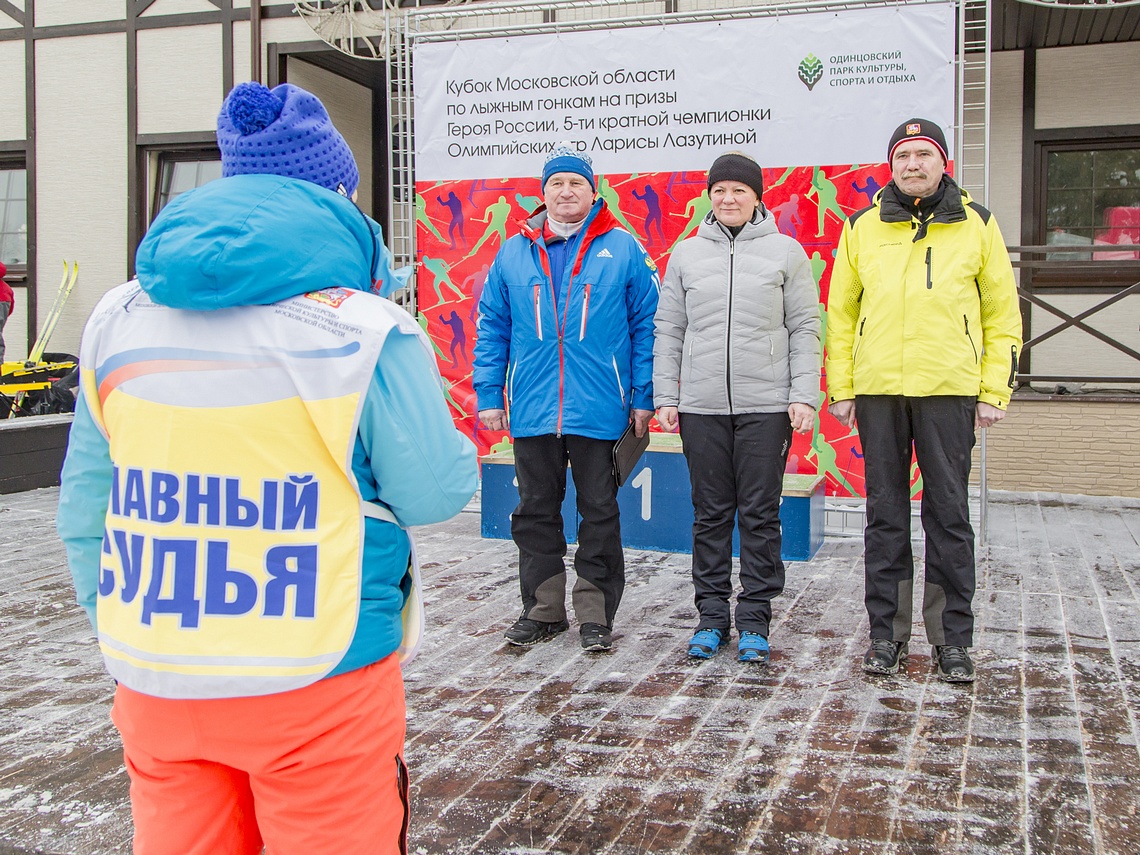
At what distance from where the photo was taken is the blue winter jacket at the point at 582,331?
411 cm

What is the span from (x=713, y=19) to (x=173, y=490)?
16.3 feet

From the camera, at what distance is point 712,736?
313cm

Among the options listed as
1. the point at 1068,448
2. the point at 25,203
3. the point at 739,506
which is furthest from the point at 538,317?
the point at 25,203

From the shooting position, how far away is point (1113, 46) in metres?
8.62

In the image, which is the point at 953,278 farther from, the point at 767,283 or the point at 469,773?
the point at 469,773

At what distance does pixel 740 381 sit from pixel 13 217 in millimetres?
9447

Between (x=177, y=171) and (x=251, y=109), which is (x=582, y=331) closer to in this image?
(x=251, y=109)

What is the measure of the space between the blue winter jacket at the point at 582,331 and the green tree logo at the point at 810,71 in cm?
189

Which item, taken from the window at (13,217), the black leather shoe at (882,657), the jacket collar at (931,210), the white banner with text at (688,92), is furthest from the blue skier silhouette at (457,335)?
the window at (13,217)

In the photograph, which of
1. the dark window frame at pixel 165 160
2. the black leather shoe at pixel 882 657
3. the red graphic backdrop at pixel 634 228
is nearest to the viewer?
the black leather shoe at pixel 882 657

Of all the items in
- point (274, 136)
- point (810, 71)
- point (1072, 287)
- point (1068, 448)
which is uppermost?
point (810, 71)

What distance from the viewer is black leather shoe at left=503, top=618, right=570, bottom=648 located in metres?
4.09

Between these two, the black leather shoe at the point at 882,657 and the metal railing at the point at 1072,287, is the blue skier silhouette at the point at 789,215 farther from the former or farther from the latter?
the metal railing at the point at 1072,287

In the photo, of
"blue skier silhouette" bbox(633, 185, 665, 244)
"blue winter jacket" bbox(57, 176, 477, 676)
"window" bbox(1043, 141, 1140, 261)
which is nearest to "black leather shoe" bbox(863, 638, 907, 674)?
"blue winter jacket" bbox(57, 176, 477, 676)
